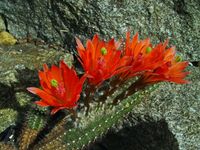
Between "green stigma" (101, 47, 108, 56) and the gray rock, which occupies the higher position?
"green stigma" (101, 47, 108, 56)

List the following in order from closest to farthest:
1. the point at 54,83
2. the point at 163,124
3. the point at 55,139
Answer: the point at 54,83 → the point at 55,139 → the point at 163,124

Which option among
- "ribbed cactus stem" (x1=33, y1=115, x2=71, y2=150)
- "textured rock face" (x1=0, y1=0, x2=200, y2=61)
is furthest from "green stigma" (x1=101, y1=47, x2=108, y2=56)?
"textured rock face" (x1=0, y1=0, x2=200, y2=61)

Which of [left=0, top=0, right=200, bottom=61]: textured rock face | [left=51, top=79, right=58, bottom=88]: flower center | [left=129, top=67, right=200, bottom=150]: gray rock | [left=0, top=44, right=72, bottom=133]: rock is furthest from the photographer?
[left=0, top=0, right=200, bottom=61]: textured rock face

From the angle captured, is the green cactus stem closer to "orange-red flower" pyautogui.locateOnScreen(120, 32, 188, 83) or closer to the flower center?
the flower center

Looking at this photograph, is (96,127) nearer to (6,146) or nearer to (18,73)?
(6,146)

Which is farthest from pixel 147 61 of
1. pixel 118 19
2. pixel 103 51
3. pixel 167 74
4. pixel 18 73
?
pixel 18 73

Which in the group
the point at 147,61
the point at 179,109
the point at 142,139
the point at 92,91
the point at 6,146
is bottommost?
the point at 142,139

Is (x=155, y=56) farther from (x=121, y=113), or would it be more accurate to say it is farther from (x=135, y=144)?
(x=135, y=144)
